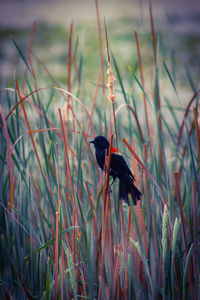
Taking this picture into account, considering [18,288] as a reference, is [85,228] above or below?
above

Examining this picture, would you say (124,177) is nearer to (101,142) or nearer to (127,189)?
(127,189)

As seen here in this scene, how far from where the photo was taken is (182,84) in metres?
3.91

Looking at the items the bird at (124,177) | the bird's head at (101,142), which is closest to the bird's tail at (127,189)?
the bird at (124,177)

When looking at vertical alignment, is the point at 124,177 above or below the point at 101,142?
below

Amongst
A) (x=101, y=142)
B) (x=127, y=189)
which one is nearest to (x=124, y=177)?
(x=127, y=189)

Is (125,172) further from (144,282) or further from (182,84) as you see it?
(182,84)

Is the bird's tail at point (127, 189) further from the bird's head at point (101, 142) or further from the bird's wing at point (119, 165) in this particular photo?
the bird's head at point (101, 142)

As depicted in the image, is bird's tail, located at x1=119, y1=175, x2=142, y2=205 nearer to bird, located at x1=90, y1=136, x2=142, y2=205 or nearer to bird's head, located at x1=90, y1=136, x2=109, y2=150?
bird, located at x1=90, y1=136, x2=142, y2=205

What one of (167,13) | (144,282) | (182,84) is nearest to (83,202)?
(144,282)

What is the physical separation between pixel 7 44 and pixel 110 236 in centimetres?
527

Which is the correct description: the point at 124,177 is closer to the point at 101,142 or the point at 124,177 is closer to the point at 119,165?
the point at 119,165

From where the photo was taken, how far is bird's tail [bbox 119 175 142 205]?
3.25ft

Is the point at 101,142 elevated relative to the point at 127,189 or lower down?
elevated

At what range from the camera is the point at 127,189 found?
1.00 meters
